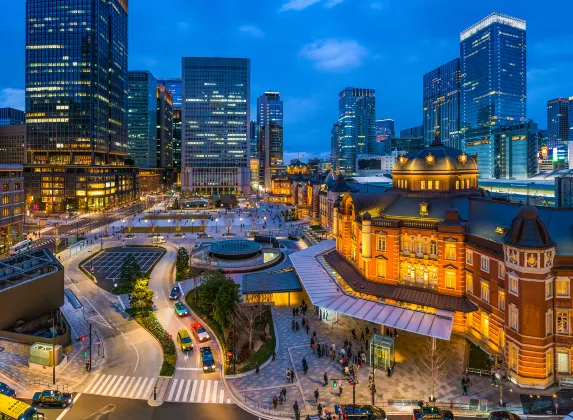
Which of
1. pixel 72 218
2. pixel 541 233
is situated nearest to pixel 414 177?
pixel 541 233

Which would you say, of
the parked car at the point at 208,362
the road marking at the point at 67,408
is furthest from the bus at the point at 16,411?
the parked car at the point at 208,362

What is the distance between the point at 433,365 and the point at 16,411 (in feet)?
110

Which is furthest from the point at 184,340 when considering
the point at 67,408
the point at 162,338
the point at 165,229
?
the point at 165,229

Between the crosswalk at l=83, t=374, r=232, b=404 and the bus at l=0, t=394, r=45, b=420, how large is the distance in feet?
23.0

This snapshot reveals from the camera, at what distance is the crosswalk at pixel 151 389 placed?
35656 millimetres

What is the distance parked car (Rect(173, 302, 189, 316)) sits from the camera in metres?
55.3

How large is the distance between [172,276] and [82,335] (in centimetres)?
2699

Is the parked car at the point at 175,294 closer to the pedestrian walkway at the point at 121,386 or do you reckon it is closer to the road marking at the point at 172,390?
the pedestrian walkway at the point at 121,386

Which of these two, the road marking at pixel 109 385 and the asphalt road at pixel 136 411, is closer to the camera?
the asphalt road at pixel 136 411

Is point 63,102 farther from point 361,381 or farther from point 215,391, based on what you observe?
point 361,381

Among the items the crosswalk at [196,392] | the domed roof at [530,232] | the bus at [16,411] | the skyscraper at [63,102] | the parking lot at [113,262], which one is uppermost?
the skyscraper at [63,102]

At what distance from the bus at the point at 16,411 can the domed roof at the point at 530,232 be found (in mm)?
42381

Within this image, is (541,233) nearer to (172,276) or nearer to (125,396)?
(125,396)

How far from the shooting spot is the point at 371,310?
152 ft
